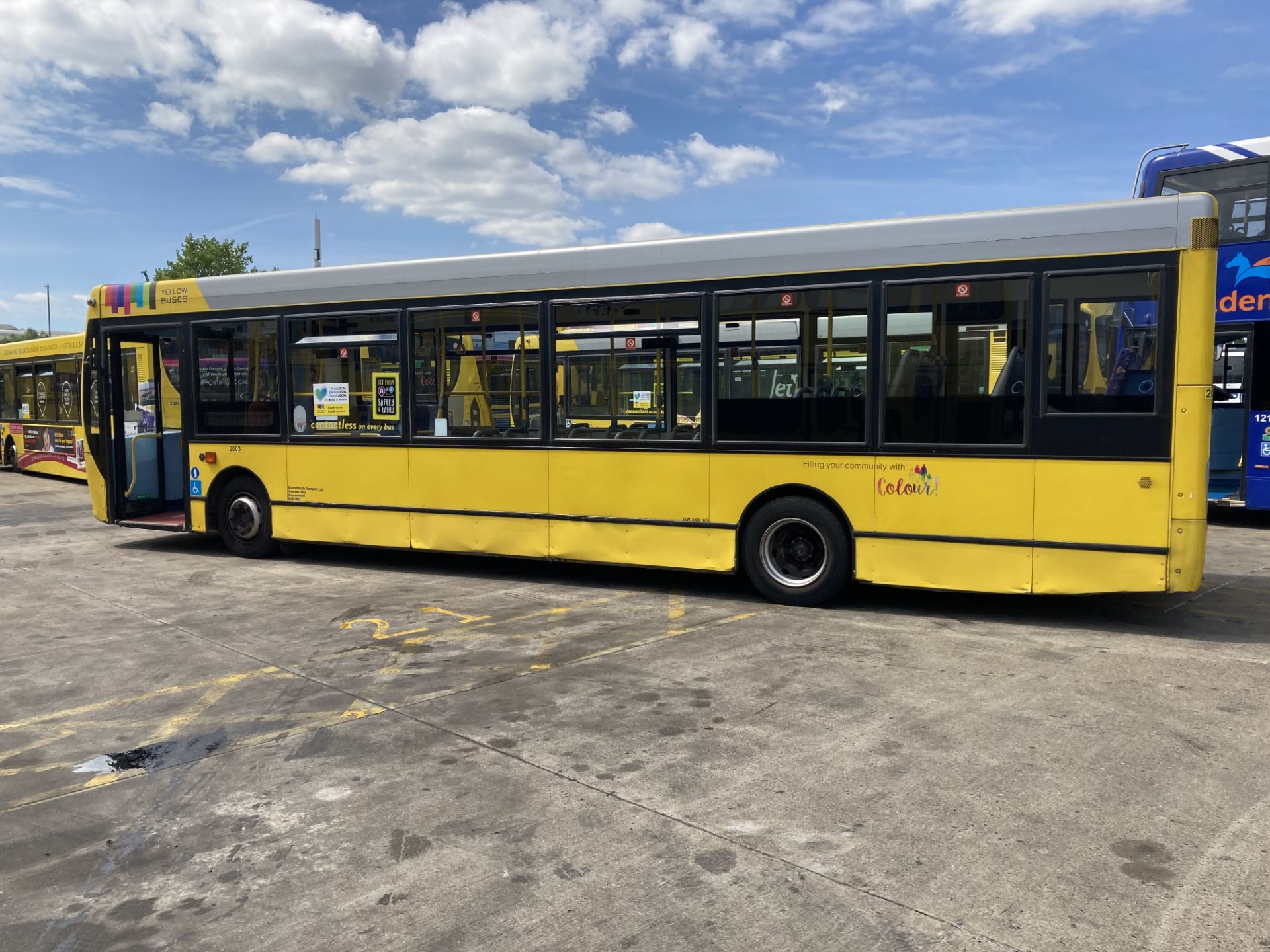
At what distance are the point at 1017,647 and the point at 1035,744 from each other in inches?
79.7

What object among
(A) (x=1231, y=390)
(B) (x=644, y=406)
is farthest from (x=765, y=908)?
(A) (x=1231, y=390)

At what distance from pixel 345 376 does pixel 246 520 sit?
2.27 meters

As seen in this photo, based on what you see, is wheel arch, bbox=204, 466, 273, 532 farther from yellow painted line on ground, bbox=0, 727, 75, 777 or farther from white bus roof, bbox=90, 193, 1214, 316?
yellow painted line on ground, bbox=0, 727, 75, 777

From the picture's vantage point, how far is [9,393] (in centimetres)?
2288

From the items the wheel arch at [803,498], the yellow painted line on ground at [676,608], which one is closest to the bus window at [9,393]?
the yellow painted line on ground at [676,608]

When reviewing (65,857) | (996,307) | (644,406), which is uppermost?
(996,307)

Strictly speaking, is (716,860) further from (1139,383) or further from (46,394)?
(46,394)

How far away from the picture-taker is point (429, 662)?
6184 mm

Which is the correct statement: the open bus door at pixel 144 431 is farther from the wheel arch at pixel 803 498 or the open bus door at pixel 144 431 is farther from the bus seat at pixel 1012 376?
the bus seat at pixel 1012 376

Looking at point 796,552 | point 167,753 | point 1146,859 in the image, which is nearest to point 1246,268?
point 796,552

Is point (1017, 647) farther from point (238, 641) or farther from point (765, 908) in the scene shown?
point (238, 641)

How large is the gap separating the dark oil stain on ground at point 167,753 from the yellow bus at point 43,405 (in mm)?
17917

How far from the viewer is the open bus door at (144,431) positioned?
1107cm

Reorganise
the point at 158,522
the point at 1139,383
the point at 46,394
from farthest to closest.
Answer: the point at 46,394
the point at 158,522
the point at 1139,383
